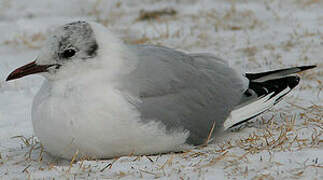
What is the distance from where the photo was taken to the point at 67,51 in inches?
149

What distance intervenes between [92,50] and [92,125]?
1.80 feet

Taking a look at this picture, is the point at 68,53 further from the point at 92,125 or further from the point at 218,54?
the point at 218,54

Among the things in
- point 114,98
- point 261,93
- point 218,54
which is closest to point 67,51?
point 114,98

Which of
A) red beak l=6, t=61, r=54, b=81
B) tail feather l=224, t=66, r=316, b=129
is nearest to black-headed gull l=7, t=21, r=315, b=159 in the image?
red beak l=6, t=61, r=54, b=81

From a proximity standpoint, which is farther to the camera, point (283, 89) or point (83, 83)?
point (283, 89)

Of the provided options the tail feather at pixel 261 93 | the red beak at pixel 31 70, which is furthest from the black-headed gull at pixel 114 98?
the tail feather at pixel 261 93

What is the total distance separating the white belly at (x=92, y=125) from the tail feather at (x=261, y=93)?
74 cm

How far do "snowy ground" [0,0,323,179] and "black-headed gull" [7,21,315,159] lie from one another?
5.4 inches

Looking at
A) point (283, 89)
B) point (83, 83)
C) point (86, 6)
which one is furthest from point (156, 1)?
point (83, 83)

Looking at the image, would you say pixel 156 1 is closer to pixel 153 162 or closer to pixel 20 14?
pixel 20 14

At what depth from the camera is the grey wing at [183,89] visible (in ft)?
12.4

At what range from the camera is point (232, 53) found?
6844 millimetres

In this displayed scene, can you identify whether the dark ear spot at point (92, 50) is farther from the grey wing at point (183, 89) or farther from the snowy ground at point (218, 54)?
the snowy ground at point (218, 54)

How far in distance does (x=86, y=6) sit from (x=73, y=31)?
224 inches
